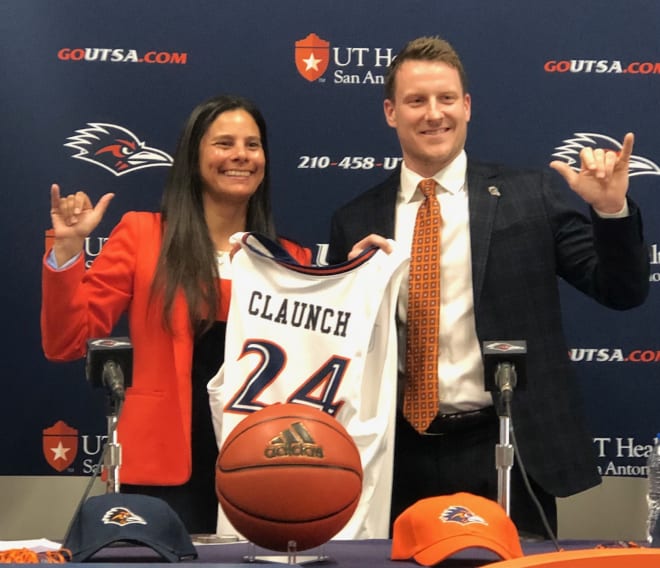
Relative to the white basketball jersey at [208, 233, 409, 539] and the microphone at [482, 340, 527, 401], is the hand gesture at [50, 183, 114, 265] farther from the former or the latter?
the microphone at [482, 340, 527, 401]

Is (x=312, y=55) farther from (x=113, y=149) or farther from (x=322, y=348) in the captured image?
(x=322, y=348)

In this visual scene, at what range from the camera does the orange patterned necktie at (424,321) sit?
3.25 metres

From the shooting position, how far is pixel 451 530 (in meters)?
2.15

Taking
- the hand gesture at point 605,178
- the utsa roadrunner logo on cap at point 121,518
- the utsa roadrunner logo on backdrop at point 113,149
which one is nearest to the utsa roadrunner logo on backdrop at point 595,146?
the hand gesture at point 605,178

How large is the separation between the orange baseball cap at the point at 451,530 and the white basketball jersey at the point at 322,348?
36.5 inches

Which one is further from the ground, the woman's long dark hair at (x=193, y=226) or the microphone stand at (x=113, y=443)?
the woman's long dark hair at (x=193, y=226)

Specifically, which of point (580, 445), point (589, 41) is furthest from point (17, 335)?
point (589, 41)

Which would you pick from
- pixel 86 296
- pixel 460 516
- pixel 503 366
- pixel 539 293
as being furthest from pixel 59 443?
pixel 460 516

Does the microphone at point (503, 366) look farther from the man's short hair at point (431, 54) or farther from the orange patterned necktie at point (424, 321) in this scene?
the man's short hair at point (431, 54)

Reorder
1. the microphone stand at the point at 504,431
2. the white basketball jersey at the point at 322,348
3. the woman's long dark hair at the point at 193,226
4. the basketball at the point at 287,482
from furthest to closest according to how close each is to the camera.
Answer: the woman's long dark hair at the point at 193,226 < the white basketball jersey at the point at 322,348 < the microphone stand at the point at 504,431 < the basketball at the point at 287,482

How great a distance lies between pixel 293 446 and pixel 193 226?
1.65 metres

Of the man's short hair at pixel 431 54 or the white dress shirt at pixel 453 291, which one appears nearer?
the white dress shirt at pixel 453 291

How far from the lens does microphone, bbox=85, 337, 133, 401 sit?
2.50 meters

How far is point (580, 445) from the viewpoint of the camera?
3295 millimetres
